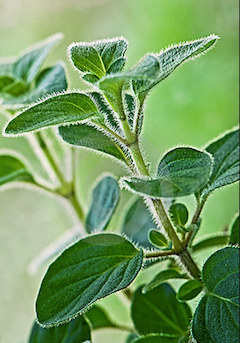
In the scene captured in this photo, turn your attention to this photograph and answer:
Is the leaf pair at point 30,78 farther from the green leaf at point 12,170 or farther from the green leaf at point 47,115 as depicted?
the green leaf at point 47,115

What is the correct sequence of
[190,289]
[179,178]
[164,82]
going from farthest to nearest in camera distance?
1. [164,82]
2. [190,289]
3. [179,178]

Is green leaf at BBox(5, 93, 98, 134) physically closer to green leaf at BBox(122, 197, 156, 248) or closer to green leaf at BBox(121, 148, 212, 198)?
green leaf at BBox(121, 148, 212, 198)

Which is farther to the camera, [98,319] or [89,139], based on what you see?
[98,319]

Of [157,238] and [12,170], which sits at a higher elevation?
[12,170]

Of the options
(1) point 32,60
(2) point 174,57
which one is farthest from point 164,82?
(2) point 174,57

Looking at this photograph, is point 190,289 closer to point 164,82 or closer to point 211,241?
point 211,241

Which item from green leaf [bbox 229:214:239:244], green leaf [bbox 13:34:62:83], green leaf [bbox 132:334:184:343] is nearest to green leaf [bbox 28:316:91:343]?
green leaf [bbox 132:334:184:343]

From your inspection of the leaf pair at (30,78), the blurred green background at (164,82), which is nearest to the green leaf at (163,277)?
the leaf pair at (30,78)
